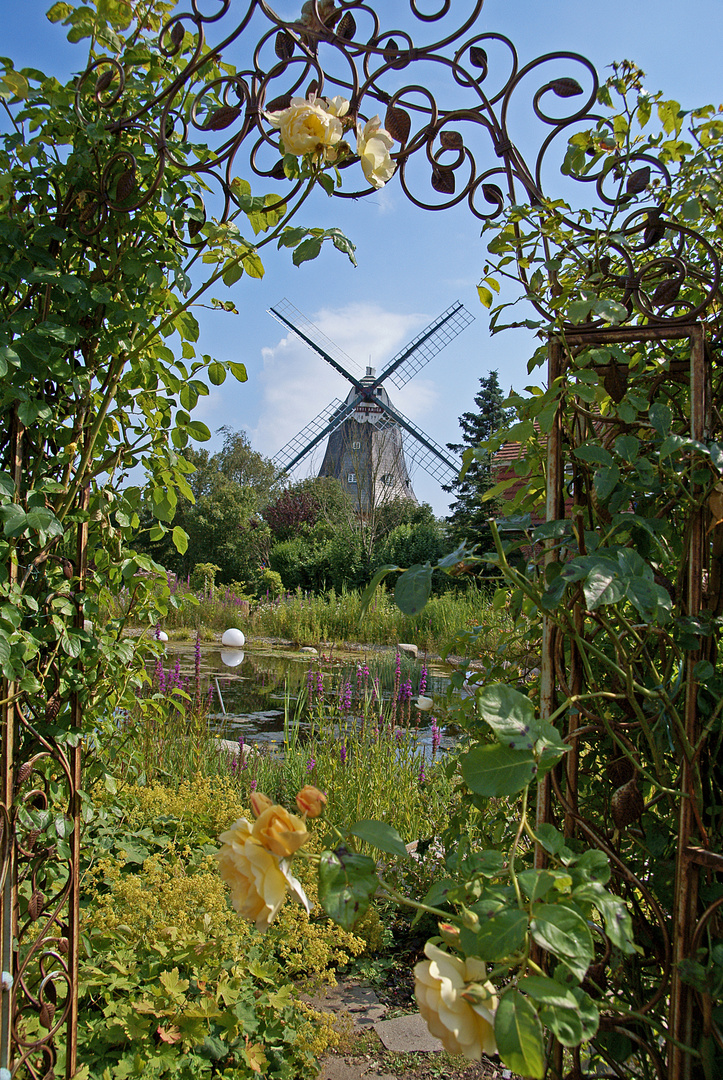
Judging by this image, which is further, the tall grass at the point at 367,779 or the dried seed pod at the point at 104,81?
the tall grass at the point at 367,779

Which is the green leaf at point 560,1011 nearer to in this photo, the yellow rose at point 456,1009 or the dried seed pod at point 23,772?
the yellow rose at point 456,1009

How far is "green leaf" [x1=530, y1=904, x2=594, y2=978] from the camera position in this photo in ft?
1.66

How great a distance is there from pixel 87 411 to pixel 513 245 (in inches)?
31.8

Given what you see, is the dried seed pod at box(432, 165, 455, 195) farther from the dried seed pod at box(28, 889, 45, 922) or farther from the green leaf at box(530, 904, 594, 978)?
the dried seed pod at box(28, 889, 45, 922)

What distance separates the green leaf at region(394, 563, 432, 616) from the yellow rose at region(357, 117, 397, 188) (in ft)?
1.85

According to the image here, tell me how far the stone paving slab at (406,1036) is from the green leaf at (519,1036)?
133cm

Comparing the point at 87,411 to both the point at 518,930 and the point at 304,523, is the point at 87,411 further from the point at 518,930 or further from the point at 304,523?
the point at 304,523

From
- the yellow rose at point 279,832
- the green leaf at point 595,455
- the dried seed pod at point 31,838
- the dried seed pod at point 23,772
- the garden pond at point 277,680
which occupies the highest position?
the green leaf at point 595,455

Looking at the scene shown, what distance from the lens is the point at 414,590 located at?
70cm

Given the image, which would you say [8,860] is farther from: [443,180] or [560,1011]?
[443,180]

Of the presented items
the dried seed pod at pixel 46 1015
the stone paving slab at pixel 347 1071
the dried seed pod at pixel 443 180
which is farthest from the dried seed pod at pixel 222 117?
the stone paving slab at pixel 347 1071

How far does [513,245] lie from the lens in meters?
1.02

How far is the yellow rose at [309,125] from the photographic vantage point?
868mm

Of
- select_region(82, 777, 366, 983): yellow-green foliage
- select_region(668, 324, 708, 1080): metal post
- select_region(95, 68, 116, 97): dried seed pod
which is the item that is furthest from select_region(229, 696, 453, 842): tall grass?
select_region(95, 68, 116, 97): dried seed pod
